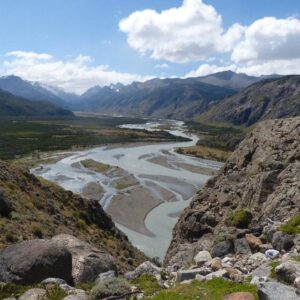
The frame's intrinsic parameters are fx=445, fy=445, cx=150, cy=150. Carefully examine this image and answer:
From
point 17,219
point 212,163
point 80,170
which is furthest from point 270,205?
point 212,163

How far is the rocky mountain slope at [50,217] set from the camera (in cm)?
3816

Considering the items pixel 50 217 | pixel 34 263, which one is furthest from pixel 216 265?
pixel 50 217

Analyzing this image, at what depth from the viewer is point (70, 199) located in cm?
5738

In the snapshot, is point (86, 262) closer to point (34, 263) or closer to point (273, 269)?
point (34, 263)

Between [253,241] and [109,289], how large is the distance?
393 inches

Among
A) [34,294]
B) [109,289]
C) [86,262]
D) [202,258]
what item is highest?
[109,289]

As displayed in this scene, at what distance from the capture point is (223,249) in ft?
80.0

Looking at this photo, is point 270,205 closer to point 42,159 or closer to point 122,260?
point 122,260

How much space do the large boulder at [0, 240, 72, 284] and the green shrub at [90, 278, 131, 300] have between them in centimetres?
492

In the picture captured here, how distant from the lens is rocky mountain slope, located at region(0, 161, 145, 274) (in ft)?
125

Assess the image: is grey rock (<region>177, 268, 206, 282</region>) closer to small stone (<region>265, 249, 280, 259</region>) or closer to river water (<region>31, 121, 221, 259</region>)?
small stone (<region>265, 249, 280, 259</region>)

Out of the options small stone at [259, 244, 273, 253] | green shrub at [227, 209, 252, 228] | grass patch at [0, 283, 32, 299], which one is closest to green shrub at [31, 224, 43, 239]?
green shrub at [227, 209, 252, 228]

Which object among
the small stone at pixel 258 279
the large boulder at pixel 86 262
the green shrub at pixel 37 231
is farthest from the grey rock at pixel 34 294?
the green shrub at pixel 37 231

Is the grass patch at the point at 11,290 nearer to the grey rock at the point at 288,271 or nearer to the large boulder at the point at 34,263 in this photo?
the large boulder at the point at 34,263
